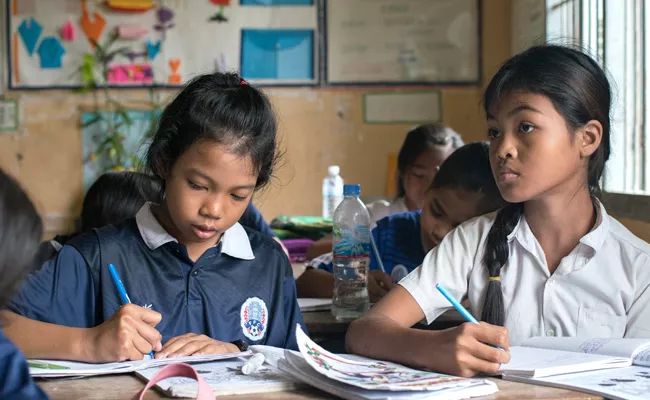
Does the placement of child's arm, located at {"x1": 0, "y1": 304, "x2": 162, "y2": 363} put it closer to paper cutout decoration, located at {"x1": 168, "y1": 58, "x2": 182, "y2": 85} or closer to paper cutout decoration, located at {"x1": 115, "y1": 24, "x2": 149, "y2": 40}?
paper cutout decoration, located at {"x1": 168, "y1": 58, "x2": 182, "y2": 85}

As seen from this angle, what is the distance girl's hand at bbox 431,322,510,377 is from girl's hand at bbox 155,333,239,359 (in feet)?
1.39

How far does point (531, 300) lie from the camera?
1.67 m

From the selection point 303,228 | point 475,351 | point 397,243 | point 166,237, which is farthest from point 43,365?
point 303,228

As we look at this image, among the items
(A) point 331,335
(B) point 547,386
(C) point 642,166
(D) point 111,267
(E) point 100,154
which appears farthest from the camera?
(E) point 100,154

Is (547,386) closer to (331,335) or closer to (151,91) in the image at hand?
(331,335)

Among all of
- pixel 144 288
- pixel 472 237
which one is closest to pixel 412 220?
pixel 472 237

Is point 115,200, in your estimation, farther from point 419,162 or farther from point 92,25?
point 92,25

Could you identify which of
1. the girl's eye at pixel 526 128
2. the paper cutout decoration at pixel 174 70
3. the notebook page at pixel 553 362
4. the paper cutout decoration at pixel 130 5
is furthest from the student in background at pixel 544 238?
the paper cutout decoration at pixel 130 5

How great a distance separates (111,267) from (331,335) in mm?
658

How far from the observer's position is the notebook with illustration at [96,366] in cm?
123

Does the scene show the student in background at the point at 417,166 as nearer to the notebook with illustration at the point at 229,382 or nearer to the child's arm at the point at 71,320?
the child's arm at the point at 71,320

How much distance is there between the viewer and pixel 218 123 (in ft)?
5.43

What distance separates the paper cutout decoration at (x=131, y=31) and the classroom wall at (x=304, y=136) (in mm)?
339

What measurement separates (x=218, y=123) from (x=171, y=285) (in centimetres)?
33
